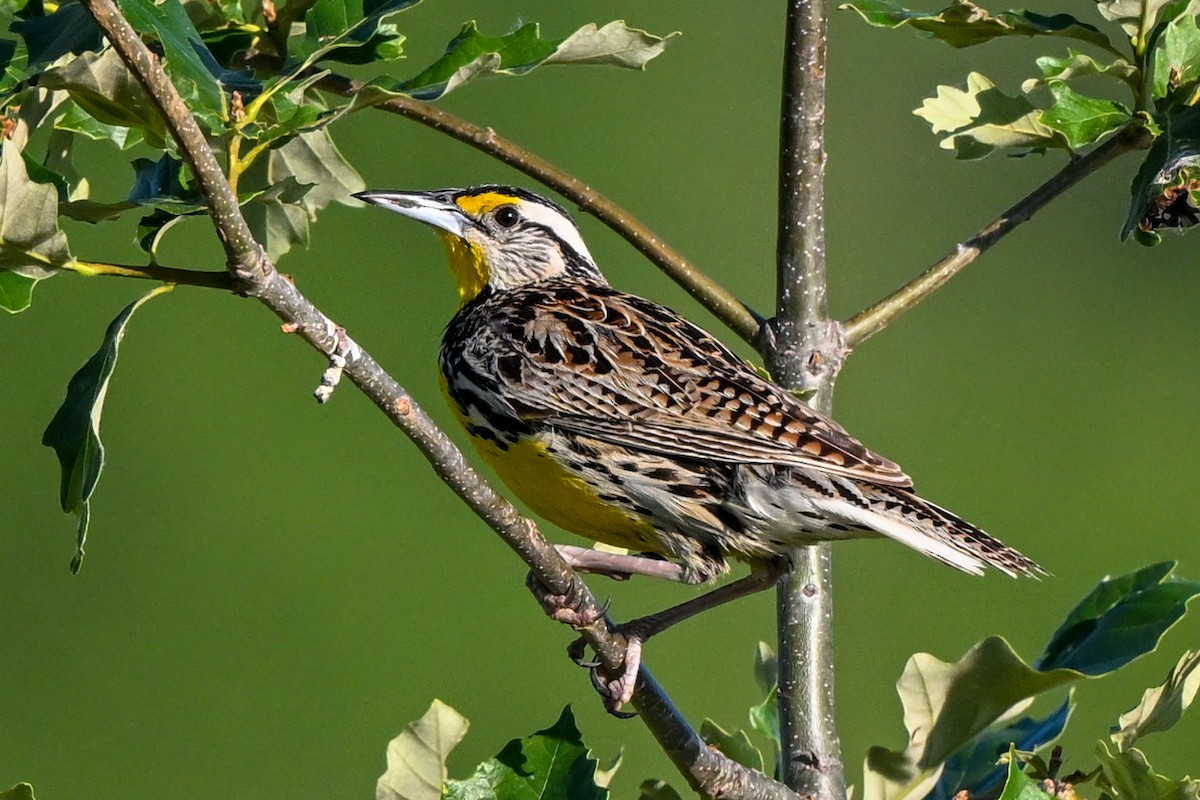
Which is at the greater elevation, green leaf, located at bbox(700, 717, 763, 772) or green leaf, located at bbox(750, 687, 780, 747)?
green leaf, located at bbox(700, 717, 763, 772)

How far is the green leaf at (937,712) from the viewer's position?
1945 millimetres

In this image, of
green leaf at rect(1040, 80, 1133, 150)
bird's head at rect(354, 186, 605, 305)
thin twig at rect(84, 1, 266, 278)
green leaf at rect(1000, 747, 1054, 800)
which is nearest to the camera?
thin twig at rect(84, 1, 266, 278)

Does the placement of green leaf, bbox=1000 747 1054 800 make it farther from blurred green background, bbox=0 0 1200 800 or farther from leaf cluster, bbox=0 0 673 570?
blurred green background, bbox=0 0 1200 800

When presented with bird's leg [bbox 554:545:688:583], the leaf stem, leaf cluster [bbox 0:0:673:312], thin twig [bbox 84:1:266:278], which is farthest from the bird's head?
thin twig [bbox 84:1:266:278]

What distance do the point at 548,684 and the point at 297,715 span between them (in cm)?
70

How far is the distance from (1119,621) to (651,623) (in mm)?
530

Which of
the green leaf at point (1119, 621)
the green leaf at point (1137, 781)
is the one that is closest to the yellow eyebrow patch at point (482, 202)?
the green leaf at point (1119, 621)

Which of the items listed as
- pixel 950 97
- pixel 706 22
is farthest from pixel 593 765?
pixel 706 22

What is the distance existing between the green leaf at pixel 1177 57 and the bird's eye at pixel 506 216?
1122 millimetres

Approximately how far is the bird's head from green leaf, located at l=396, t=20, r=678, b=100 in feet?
3.15

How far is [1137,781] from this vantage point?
67.7 inches

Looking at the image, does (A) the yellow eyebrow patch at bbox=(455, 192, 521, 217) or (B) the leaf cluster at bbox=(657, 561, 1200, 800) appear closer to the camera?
(B) the leaf cluster at bbox=(657, 561, 1200, 800)

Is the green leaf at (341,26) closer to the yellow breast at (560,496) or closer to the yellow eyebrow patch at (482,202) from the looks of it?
the yellow breast at (560,496)

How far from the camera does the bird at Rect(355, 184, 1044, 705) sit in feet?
7.34
